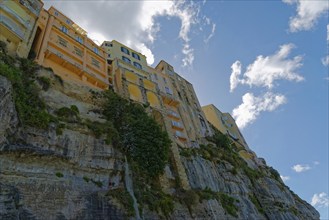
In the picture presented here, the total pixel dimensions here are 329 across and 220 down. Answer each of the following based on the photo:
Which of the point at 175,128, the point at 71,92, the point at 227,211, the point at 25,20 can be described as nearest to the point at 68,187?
the point at 71,92

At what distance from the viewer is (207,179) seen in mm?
29344

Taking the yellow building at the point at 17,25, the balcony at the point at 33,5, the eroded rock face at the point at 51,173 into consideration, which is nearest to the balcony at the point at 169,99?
the balcony at the point at 33,5

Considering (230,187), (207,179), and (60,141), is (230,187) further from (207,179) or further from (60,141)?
(60,141)

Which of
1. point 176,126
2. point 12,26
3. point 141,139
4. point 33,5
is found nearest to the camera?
point 141,139

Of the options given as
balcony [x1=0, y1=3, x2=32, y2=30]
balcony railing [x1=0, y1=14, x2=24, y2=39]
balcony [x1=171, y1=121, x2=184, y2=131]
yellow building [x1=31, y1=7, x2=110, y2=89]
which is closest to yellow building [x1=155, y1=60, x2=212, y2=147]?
balcony [x1=171, y1=121, x2=184, y2=131]

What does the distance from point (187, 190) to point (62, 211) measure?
13.0 m

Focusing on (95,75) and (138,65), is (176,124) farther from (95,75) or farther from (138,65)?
(95,75)

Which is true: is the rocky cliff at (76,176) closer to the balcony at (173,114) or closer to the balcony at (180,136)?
the balcony at (180,136)

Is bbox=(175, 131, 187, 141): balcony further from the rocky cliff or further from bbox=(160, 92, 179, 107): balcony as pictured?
bbox=(160, 92, 179, 107): balcony

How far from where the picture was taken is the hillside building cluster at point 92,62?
87.9ft

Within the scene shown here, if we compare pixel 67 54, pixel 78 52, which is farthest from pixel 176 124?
pixel 67 54

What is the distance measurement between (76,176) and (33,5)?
23.2 metres

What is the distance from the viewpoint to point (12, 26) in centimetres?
2564

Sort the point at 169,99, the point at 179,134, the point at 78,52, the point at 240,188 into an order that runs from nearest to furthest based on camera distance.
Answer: the point at 78,52 < the point at 240,188 < the point at 179,134 < the point at 169,99
